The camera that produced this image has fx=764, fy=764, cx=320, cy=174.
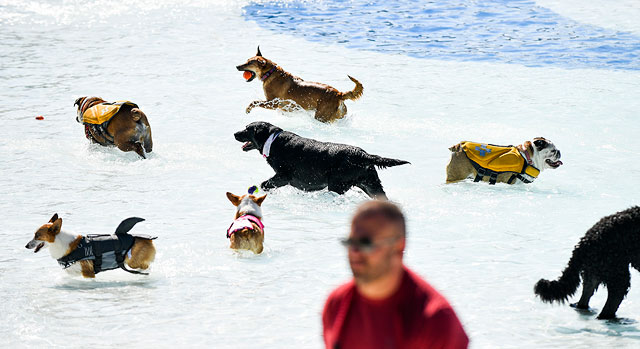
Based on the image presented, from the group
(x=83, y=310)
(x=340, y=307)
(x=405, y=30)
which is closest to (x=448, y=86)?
(x=405, y=30)

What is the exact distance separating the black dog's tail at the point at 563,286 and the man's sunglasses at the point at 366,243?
3056 millimetres

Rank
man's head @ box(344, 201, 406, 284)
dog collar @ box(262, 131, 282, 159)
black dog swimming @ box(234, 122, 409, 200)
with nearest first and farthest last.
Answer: man's head @ box(344, 201, 406, 284) → black dog swimming @ box(234, 122, 409, 200) → dog collar @ box(262, 131, 282, 159)

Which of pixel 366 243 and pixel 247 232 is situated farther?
pixel 247 232

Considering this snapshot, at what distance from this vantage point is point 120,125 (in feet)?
26.1

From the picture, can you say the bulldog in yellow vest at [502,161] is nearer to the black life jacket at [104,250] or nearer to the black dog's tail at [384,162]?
the black dog's tail at [384,162]

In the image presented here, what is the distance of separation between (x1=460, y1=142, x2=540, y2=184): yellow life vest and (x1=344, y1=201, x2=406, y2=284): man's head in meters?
5.59

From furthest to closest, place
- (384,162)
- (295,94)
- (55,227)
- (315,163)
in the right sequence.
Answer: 1. (295,94)
2. (315,163)
3. (384,162)
4. (55,227)

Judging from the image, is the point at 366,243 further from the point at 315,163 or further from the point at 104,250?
the point at 315,163

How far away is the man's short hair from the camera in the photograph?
1648mm

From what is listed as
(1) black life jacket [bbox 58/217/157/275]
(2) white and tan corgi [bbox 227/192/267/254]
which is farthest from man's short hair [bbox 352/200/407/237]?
(2) white and tan corgi [bbox 227/192/267/254]

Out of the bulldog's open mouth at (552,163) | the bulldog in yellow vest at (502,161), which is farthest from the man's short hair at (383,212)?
the bulldog's open mouth at (552,163)

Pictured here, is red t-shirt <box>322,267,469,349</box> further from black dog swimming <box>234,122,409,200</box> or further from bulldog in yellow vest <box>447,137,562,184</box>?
bulldog in yellow vest <box>447,137,562,184</box>

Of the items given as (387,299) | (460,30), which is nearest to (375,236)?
(387,299)

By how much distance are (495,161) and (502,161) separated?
0.07 metres
